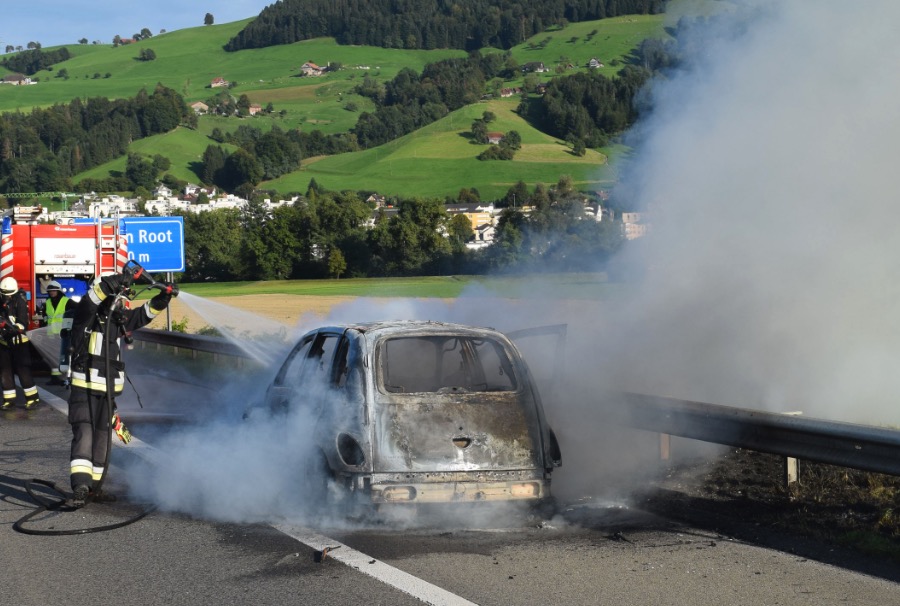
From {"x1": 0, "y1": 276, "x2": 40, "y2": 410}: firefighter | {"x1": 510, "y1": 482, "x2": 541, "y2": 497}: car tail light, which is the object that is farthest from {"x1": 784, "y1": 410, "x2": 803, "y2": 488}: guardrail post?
{"x1": 0, "y1": 276, "x2": 40, "y2": 410}: firefighter

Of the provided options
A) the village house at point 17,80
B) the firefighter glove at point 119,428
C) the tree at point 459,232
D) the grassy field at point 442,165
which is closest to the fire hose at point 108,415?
the firefighter glove at point 119,428

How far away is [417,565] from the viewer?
6105mm

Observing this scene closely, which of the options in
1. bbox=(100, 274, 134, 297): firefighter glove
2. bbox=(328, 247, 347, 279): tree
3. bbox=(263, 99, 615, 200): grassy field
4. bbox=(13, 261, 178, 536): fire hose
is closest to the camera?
bbox=(13, 261, 178, 536): fire hose

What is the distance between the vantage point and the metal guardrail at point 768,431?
6.62 metres

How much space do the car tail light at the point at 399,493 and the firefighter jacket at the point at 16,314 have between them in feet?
31.7

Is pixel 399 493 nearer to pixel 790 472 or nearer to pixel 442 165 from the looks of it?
pixel 790 472

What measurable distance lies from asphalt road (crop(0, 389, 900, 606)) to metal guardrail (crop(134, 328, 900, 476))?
0.82 meters

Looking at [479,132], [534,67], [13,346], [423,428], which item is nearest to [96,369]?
[423,428]

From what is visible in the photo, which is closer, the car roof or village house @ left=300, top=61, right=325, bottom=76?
the car roof

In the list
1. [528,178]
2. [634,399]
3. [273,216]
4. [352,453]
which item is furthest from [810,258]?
[528,178]

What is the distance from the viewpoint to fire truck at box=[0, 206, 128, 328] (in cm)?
2044

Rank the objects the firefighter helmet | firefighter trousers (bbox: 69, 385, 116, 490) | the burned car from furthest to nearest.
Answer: the firefighter helmet < firefighter trousers (bbox: 69, 385, 116, 490) < the burned car

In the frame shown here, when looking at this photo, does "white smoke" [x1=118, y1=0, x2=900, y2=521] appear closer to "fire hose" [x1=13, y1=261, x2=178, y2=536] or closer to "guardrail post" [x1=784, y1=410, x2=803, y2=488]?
"fire hose" [x1=13, y1=261, x2=178, y2=536]

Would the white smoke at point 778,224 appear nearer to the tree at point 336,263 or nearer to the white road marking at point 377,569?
the white road marking at point 377,569
